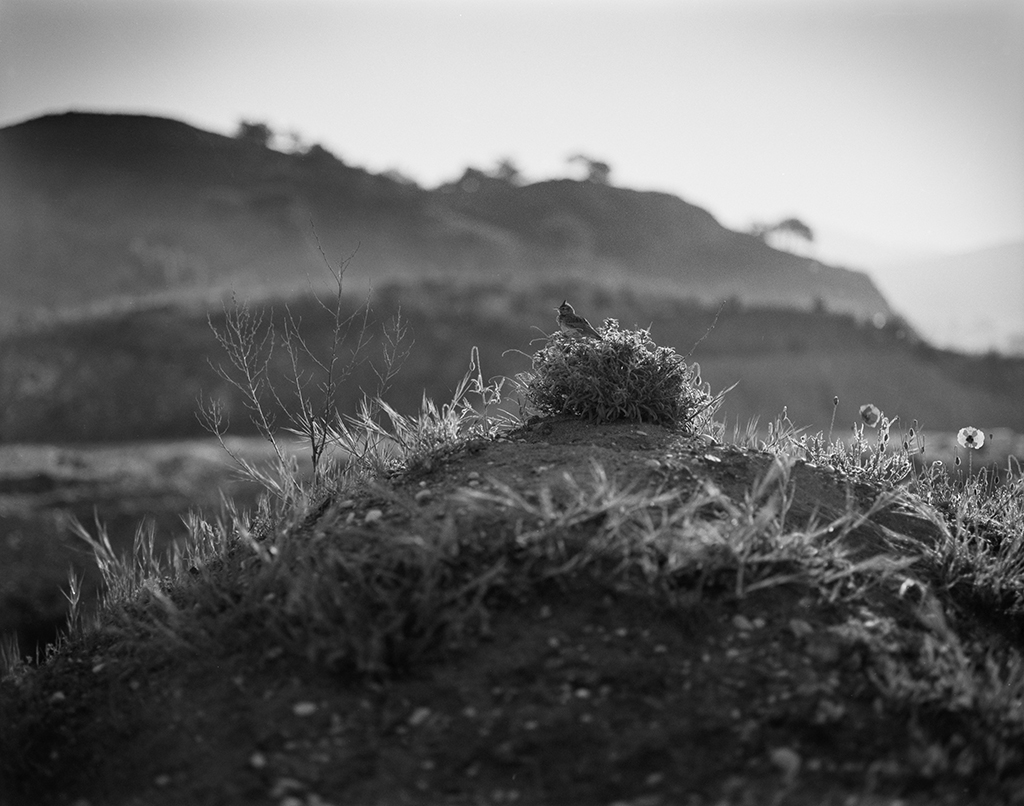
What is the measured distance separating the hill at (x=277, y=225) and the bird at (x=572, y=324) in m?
47.4

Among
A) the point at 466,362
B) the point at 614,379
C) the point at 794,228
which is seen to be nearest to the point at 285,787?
the point at 614,379

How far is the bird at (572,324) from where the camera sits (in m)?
5.87

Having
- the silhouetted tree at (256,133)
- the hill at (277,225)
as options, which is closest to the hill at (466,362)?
the hill at (277,225)

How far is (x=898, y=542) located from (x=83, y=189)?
75445 millimetres

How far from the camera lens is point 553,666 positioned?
11.5 ft

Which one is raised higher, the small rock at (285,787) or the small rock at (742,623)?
the small rock at (742,623)

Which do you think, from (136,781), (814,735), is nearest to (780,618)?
(814,735)

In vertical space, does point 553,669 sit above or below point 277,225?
below

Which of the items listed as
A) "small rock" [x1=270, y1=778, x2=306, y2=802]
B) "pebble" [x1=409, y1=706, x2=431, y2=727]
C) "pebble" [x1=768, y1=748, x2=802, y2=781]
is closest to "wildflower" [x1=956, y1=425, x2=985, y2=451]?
"pebble" [x1=768, y1=748, x2=802, y2=781]

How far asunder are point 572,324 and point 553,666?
2.88 m

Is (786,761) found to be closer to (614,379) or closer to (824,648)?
(824,648)

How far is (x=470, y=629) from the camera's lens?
3676mm

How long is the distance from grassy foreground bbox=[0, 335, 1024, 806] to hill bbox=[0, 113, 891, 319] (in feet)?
161

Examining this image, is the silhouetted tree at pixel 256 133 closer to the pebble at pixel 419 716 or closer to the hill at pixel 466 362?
the hill at pixel 466 362
